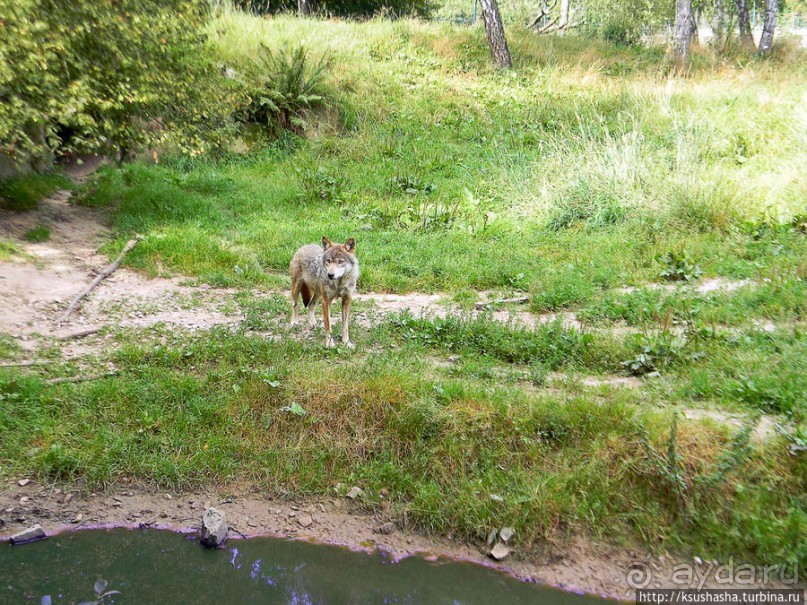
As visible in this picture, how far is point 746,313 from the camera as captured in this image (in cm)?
747

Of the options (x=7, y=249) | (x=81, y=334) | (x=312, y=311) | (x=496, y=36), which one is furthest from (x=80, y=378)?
(x=496, y=36)

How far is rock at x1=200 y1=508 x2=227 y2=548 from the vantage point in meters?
5.08

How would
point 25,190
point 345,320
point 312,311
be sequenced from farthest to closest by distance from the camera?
1. point 25,190
2. point 312,311
3. point 345,320

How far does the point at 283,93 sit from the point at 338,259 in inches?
423

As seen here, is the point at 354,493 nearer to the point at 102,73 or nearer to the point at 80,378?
the point at 80,378

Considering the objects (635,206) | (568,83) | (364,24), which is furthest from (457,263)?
(364,24)

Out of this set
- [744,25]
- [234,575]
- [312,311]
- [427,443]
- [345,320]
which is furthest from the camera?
[744,25]

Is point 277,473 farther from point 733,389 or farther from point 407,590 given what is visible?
point 733,389

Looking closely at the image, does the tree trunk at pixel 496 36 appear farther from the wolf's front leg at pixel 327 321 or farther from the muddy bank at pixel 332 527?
the muddy bank at pixel 332 527

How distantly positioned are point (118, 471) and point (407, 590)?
3027 mm

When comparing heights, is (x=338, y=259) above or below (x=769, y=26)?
below

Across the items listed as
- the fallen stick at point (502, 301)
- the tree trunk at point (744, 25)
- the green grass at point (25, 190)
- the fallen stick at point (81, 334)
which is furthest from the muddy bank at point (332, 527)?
the tree trunk at point (744, 25)

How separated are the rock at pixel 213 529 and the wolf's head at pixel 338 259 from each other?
2809 mm

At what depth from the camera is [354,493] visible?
5730 mm
